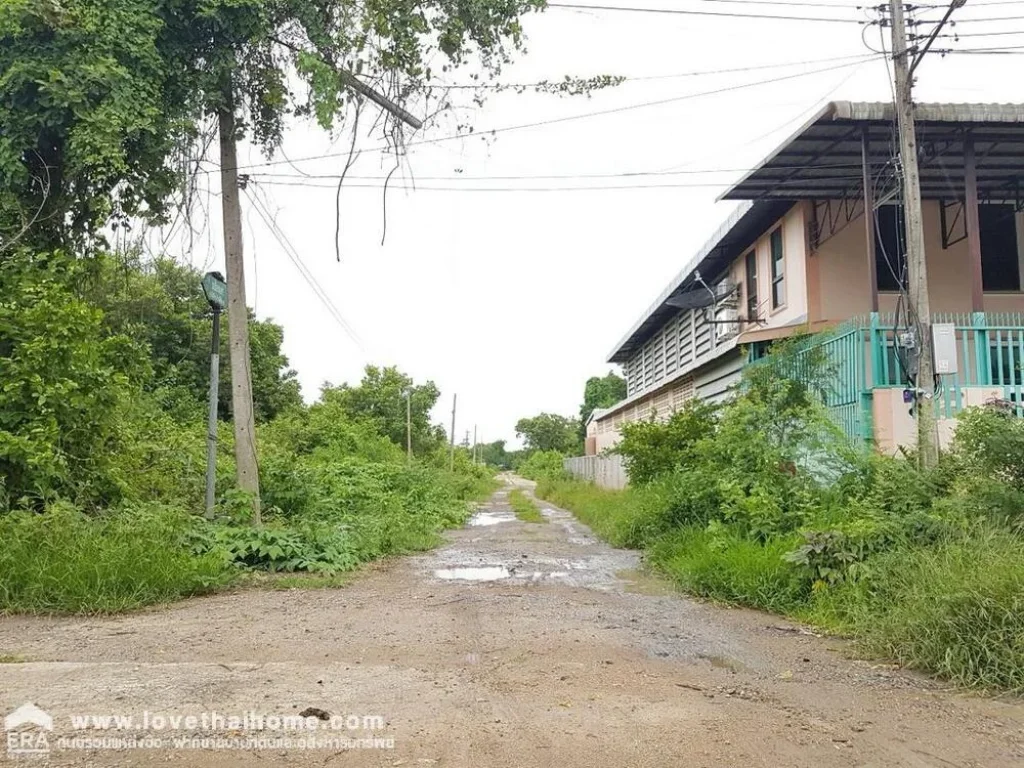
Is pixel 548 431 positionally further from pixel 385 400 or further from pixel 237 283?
pixel 237 283

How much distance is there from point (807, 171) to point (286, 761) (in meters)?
12.5

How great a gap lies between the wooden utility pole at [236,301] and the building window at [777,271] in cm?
998

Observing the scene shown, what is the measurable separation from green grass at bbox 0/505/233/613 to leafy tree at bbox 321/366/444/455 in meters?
26.6

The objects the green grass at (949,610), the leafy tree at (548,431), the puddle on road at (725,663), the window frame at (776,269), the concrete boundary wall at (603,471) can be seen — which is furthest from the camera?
the leafy tree at (548,431)

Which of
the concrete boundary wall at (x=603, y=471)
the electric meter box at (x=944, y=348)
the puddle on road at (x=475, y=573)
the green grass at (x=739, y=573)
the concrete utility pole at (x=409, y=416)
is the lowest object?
the puddle on road at (x=475, y=573)

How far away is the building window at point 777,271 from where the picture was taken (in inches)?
592

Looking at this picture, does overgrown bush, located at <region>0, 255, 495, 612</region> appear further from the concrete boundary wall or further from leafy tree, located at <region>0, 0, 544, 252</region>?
the concrete boundary wall

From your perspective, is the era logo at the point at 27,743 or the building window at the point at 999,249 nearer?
the era logo at the point at 27,743

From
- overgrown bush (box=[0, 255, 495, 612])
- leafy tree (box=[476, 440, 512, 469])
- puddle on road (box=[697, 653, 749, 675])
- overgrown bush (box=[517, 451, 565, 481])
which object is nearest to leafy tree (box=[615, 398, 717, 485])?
overgrown bush (box=[0, 255, 495, 612])

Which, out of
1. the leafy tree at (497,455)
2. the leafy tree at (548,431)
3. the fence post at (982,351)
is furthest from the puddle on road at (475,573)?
the leafy tree at (497,455)

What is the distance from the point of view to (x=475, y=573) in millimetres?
10047

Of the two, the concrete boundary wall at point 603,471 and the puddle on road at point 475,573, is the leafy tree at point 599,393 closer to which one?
the concrete boundary wall at point 603,471

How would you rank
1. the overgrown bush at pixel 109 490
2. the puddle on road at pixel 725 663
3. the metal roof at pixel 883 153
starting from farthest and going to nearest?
the metal roof at pixel 883 153
the overgrown bush at pixel 109 490
the puddle on road at pixel 725 663

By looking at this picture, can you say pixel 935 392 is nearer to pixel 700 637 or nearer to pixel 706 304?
pixel 700 637
